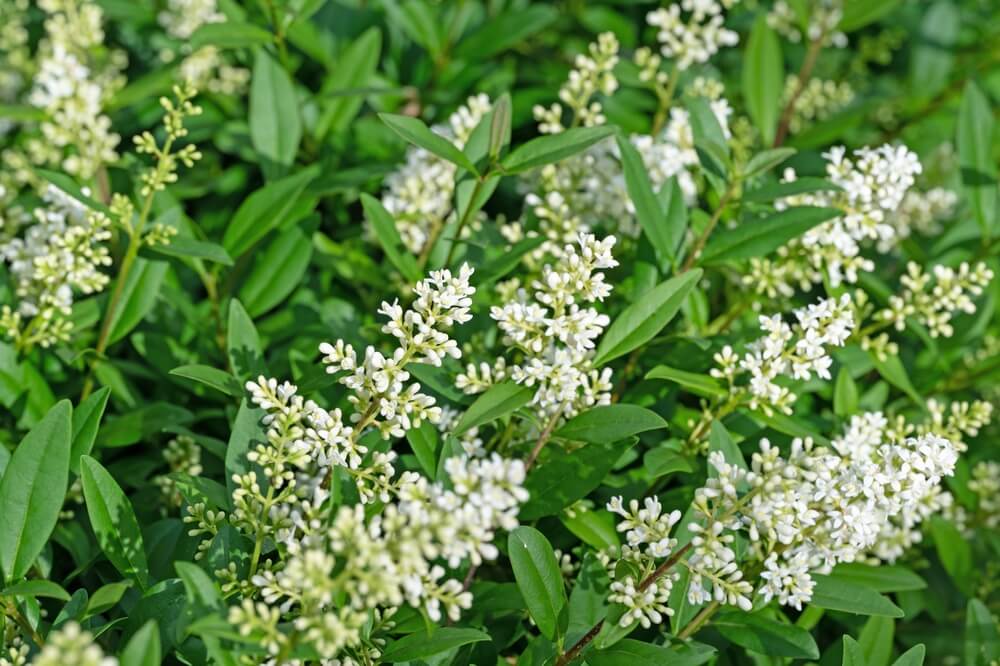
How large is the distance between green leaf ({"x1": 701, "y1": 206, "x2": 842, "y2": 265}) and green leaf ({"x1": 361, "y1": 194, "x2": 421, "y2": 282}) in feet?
3.13

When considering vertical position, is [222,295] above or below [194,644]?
above

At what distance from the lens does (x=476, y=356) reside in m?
3.33

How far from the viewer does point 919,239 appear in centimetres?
447

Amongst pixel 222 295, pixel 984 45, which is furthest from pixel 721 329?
pixel 984 45

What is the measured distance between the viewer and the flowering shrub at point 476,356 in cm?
259

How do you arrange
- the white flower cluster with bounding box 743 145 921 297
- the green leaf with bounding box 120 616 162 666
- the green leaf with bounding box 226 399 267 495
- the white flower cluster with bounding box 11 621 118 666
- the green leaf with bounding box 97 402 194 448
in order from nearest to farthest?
the white flower cluster with bounding box 11 621 118 666 → the green leaf with bounding box 120 616 162 666 → the green leaf with bounding box 226 399 267 495 → the green leaf with bounding box 97 402 194 448 → the white flower cluster with bounding box 743 145 921 297

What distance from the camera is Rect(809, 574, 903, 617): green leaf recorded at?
289cm

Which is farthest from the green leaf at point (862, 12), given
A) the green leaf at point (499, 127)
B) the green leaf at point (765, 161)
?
the green leaf at point (499, 127)

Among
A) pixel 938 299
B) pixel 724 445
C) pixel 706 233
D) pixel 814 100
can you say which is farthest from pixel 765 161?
pixel 814 100

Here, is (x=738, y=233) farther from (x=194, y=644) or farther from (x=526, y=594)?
(x=194, y=644)

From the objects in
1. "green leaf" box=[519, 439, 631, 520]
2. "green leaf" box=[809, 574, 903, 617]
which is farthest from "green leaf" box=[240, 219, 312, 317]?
"green leaf" box=[809, 574, 903, 617]

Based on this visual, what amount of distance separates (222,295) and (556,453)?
1455 mm

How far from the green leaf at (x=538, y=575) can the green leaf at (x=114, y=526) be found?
98 cm

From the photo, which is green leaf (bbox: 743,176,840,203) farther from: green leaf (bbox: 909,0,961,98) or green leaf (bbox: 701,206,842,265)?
green leaf (bbox: 909,0,961,98)
